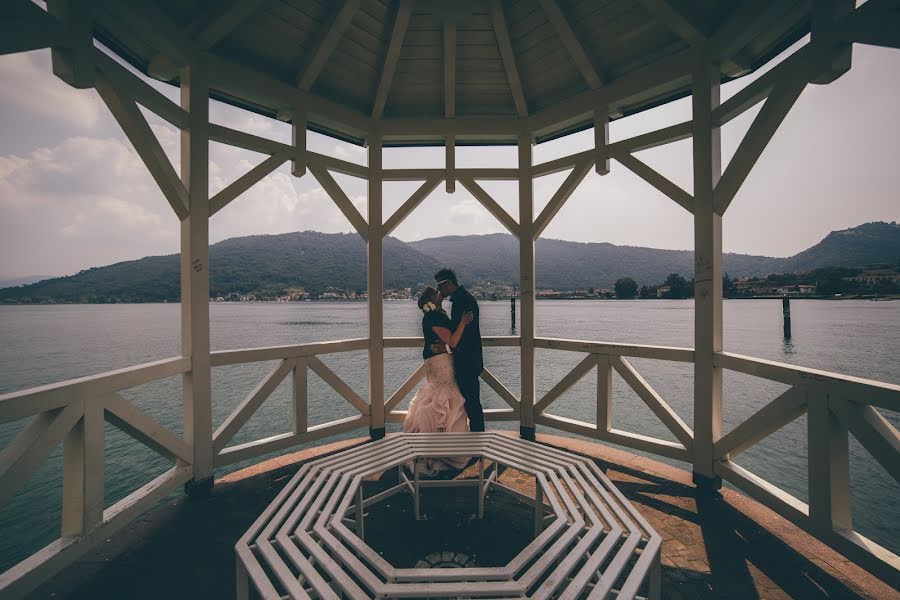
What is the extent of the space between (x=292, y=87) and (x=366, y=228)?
1.59 metres

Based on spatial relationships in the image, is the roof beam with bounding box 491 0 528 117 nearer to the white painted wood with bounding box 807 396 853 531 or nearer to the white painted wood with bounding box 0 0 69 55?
the white painted wood with bounding box 0 0 69 55

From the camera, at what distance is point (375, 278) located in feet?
15.3

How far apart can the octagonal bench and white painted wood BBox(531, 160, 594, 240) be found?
2603 mm

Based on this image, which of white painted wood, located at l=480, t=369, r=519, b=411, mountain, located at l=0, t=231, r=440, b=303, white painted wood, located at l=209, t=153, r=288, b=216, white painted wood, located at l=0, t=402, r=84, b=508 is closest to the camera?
white painted wood, located at l=0, t=402, r=84, b=508

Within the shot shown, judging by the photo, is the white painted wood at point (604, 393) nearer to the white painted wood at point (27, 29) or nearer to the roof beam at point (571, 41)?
the roof beam at point (571, 41)

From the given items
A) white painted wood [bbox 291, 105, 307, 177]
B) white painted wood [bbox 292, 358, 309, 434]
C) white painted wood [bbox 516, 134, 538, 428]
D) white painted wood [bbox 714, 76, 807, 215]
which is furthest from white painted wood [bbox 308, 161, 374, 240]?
white painted wood [bbox 714, 76, 807, 215]

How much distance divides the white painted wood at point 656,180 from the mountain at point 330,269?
74643 mm

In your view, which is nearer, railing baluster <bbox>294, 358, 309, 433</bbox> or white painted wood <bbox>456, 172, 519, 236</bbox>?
railing baluster <bbox>294, 358, 309, 433</bbox>

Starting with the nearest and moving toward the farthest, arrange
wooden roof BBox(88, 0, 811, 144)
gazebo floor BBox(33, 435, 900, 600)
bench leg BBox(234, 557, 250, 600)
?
bench leg BBox(234, 557, 250, 600) < gazebo floor BBox(33, 435, 900, 600) < wooden roof BBox(88, 0, 811, 144)

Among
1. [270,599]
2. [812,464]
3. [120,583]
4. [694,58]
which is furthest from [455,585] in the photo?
[694,58]

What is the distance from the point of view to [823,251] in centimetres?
6250

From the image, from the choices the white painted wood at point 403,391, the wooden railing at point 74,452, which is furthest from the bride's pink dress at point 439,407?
the wooden railing at point 74,452

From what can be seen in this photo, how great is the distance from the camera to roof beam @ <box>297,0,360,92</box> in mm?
3697

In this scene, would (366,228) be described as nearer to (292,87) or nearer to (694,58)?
(292,87)
